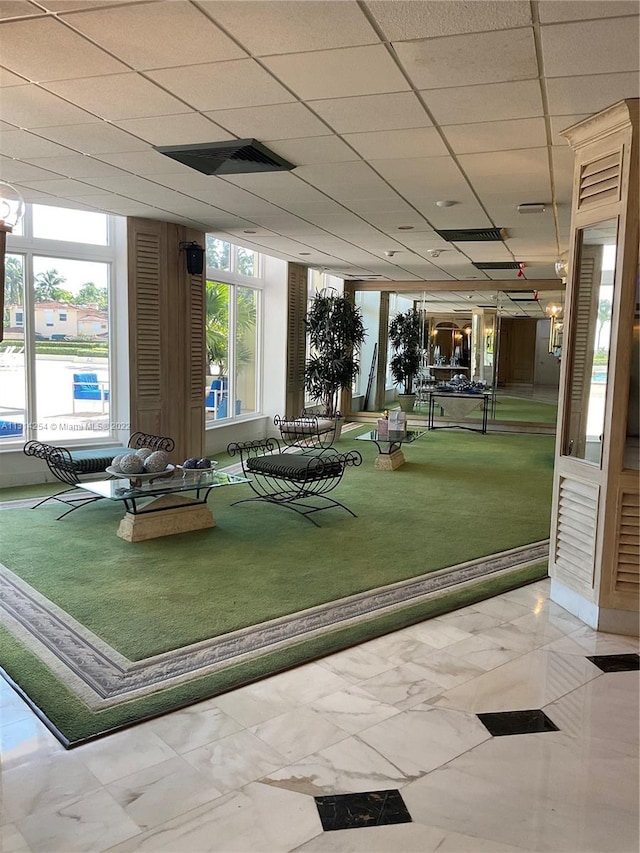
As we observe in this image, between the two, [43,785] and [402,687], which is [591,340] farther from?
[43,785]

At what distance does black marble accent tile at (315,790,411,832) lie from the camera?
81.0 inches

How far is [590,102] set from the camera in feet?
10.8

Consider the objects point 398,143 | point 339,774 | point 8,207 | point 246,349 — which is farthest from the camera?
point 246,349

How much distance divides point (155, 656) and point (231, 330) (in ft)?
22.7

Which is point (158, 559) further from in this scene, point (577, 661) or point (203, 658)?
point (577, 661)

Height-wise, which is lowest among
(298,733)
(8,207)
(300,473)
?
(298,733)

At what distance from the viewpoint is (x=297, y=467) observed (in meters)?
5.71

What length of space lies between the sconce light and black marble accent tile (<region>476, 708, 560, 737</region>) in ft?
19.2

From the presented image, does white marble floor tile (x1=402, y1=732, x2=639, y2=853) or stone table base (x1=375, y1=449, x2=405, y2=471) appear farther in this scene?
stone table base (x1=375, y1=449, x2=405, y2=471)

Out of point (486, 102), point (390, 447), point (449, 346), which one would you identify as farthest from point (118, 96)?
point (449, 346)

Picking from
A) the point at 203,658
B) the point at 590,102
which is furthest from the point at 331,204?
the point at 203,658

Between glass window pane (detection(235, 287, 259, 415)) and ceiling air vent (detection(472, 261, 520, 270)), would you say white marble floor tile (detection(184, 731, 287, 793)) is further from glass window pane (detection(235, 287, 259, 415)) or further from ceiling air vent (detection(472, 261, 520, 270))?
ceiling air vent (detection(472, 261, 520, 270))

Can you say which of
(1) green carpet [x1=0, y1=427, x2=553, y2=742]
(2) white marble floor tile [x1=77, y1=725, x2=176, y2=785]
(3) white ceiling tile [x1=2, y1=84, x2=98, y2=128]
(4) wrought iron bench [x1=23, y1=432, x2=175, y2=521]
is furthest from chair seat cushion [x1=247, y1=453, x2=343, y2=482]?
(2) white marble floor tile [x1=77, y1=725, x2=176, y2=785]

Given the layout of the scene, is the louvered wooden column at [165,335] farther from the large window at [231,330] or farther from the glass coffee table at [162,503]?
the glass coffee table at [162,503]
